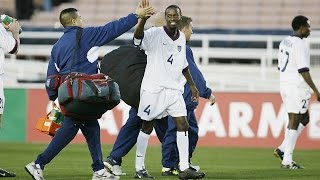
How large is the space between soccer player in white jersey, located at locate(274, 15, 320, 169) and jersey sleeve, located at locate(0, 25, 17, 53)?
443 cm

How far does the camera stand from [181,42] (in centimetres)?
1250

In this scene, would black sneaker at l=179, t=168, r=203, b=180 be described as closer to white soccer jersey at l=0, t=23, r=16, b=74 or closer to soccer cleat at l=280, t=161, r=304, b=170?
white soccer jersey at l=0, t=23, r=16, b=74

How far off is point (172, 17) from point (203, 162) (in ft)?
15.0

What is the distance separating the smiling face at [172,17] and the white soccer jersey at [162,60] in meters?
0.13

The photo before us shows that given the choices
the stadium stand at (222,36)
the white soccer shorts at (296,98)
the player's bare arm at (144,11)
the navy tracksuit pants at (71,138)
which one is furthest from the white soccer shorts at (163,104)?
the stadium stand at (222,36)

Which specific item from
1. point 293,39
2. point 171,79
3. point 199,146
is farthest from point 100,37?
point 199,146

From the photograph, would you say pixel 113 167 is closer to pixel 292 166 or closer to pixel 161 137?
pixel 161 137

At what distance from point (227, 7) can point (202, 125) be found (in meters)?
7.95

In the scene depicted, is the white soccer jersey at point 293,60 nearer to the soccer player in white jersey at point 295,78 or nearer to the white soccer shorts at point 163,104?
the soccer player in white jersey at point 295,78

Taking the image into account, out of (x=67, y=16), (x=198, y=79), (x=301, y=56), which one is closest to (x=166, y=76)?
(x=67, y=16)

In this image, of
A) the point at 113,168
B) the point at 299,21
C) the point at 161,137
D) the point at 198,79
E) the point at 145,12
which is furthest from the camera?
the point at 299,21

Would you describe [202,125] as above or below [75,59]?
below

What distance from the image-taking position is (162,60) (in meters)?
12.4

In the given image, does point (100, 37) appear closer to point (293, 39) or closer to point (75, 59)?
point (75, 59)
